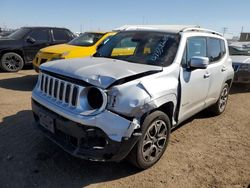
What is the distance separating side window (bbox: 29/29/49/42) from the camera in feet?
33.8

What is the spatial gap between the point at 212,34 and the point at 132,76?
2.71m

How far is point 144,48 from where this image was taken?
4215 millimetres

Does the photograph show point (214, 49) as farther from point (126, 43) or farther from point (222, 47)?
point (126, 43)

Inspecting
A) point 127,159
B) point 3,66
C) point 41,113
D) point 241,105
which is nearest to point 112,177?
point 127,159

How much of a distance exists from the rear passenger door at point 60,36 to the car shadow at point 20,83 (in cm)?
216

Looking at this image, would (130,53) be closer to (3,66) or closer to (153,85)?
(153,85)

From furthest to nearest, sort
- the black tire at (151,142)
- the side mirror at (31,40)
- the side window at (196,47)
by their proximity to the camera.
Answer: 1. the side mirror at (31,40)
2. the side window at (196,47)
3. the black tire at (151,142)

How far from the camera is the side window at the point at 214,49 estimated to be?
4961 mm

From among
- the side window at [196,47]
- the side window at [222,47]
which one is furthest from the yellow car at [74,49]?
the side window at [196,47]

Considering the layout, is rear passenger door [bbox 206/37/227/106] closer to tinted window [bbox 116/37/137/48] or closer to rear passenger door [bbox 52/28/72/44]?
tinted window [bbox 116/37/137/48]

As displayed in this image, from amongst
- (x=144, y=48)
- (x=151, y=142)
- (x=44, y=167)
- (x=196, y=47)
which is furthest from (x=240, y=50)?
(x=44, y=167)

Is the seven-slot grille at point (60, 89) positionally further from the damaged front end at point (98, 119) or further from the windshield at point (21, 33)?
the windshield at point (21, 33)

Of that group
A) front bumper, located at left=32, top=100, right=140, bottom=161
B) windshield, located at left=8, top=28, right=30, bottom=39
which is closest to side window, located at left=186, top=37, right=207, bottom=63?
front bumper, located at left=32, top=100, right=140, bottom=161

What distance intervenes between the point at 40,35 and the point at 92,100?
8.21 metres
